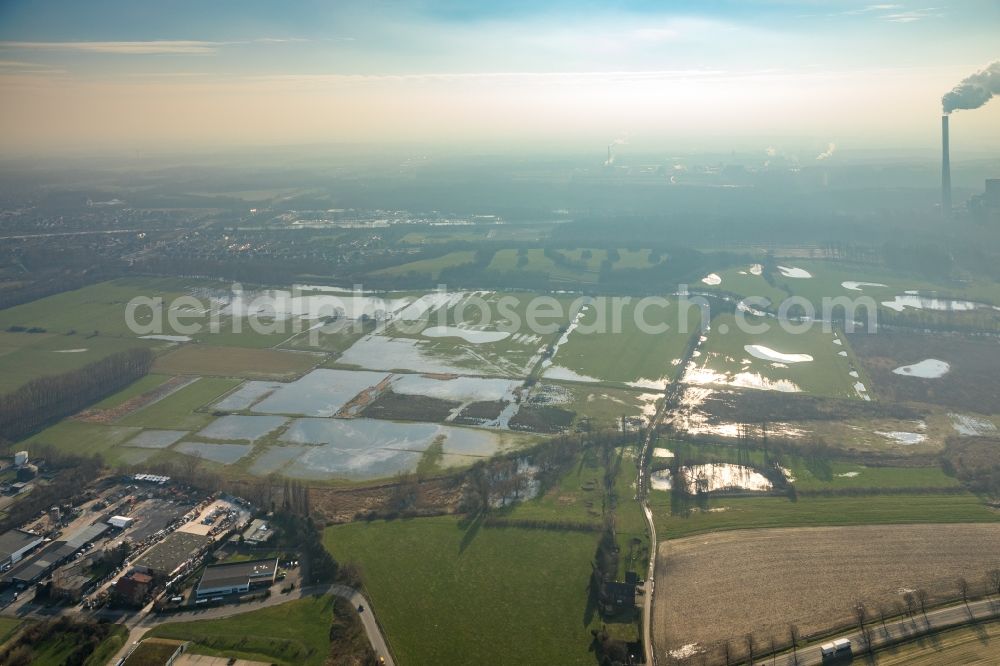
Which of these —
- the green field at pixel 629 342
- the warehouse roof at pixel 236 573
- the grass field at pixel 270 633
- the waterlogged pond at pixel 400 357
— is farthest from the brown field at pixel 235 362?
the grass field at pixel 270 633

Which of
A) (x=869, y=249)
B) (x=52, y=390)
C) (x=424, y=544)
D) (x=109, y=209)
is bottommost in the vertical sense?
(x=424, y=544)

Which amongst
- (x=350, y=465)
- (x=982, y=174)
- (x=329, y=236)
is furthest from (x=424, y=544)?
(x=982, y=174)

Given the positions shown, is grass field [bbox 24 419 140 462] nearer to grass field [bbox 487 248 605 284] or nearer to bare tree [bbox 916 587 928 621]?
bare tree [bbox 916 587 928 621]

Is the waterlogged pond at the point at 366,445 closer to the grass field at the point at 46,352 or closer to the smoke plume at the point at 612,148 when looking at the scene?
the grass field at the point at 46,352

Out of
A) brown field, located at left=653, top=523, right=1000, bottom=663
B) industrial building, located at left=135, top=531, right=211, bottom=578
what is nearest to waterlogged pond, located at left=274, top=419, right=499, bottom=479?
industrial building, located at left=135, top=531, right=211, bottom=578

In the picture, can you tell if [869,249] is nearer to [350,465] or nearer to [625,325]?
[625,325]

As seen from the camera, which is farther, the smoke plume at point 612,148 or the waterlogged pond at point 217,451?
the smoke plume at point 612,148
